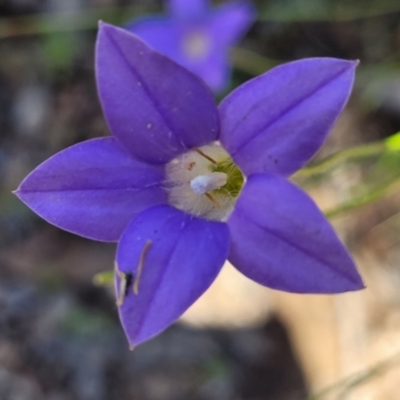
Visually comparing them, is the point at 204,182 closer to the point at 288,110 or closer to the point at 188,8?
the point at 288,110

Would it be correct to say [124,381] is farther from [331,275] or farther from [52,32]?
[331,275]

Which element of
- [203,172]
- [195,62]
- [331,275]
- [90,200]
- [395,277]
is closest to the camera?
[331,275]

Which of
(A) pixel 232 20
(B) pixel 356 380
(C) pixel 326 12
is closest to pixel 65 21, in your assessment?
(A) pixel 232 20

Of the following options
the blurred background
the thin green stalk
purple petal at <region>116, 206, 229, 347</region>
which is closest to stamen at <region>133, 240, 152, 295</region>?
purple petal at <region>116, 206, 229, 347</region>

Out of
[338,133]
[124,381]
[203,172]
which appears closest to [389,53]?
[338,133]

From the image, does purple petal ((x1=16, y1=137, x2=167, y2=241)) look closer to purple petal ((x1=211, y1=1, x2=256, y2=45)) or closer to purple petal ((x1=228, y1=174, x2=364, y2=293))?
purple petal ((x1=228, y1=174, x2=364, y2=293))

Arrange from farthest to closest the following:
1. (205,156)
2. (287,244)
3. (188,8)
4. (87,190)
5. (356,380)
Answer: (188,8) → (356,380) → (205,156) → (87,190) → (287,244)

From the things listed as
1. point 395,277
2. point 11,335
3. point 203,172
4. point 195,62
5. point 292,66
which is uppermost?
point 292,66
